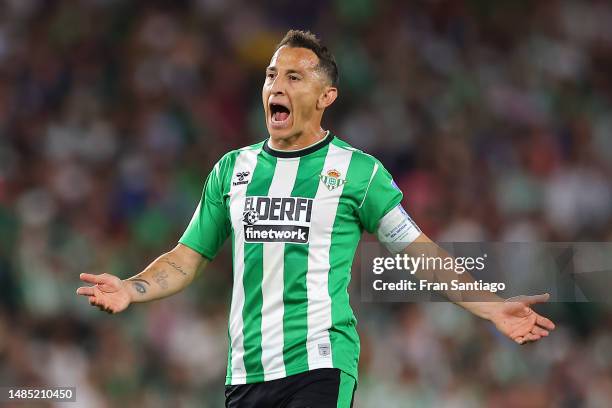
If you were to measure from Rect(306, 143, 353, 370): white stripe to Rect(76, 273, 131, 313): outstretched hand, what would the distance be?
0.69 meters

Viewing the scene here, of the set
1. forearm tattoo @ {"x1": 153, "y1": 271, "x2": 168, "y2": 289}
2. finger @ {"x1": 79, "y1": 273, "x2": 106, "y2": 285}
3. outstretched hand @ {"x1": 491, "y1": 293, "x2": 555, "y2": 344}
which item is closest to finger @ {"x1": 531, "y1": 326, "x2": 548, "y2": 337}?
outstretched hand @ {"x1": 491, "y1": 293, "x2": 555, "y2": 344}

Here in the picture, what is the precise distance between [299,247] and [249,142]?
5266mm

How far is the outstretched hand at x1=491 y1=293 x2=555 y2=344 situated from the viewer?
3.73 metres

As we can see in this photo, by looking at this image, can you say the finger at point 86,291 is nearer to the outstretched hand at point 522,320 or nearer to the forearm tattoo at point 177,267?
the forearm tattoo at point 177,267

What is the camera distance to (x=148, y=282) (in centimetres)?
398

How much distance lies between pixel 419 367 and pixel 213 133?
301 cm

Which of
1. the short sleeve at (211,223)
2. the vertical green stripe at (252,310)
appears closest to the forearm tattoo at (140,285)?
the short sleeve at (211,223)

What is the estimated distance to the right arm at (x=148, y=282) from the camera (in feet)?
12.2

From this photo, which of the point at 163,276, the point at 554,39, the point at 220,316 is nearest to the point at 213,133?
the point at 220,316

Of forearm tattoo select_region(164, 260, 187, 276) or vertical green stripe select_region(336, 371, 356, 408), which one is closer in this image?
vertical green stripe select_region(336, 371, 356, 408)

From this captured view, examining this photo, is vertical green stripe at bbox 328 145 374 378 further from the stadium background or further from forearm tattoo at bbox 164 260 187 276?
the stadium background

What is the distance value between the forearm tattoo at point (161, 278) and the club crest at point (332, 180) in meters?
0.74

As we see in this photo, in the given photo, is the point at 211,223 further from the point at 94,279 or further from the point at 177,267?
the point at 94,279

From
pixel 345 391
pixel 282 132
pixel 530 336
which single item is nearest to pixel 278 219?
pixel 282 132
